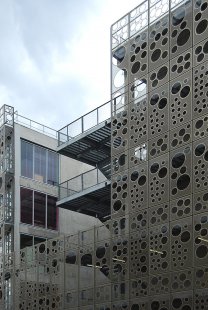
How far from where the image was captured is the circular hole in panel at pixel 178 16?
83.8 ft

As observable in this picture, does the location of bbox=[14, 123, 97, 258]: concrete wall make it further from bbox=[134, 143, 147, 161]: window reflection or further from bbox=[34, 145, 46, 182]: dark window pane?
bbox=[134, 143, 147, 161]: window reflection

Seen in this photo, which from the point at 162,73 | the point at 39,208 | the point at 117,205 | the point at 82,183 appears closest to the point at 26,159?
the point at 39,208

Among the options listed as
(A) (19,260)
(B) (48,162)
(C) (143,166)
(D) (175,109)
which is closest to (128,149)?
(C) (143,166)

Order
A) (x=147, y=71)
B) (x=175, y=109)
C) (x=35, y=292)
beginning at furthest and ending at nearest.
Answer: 1. (x=35, y=292)
2. (x=147, y=71)
3. (x=175, y=109)

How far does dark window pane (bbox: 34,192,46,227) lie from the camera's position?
133 feet

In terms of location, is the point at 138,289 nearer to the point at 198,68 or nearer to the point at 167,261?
the point at 167,261

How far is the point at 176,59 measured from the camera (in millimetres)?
25156

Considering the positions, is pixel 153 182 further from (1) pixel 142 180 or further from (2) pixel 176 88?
(2) pixel 176 88

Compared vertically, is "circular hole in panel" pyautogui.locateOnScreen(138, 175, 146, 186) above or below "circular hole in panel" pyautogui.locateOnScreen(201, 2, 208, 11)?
below

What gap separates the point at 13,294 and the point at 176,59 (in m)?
15.2

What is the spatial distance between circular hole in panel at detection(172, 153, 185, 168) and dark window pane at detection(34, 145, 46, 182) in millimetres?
18445

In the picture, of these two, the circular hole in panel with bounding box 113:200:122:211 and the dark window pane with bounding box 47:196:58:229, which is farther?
the dark window pane with bounding box 47:196:58:229

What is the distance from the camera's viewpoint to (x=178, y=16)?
1012 inches

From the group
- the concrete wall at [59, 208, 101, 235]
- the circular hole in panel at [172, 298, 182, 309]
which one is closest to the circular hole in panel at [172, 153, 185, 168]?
the circular hole in panel at [172, 298, 182, 309]
